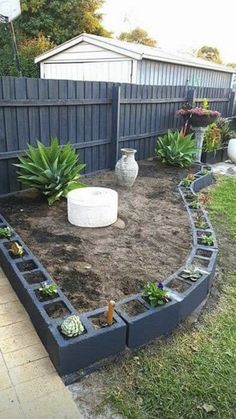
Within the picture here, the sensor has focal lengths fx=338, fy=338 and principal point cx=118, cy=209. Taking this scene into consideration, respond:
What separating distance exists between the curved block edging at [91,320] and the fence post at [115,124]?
3305 mm

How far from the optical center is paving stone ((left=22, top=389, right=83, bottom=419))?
172cm

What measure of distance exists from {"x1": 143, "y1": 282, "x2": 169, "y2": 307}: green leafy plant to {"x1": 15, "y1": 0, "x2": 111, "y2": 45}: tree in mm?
18229

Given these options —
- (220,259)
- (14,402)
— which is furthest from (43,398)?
(220,259)

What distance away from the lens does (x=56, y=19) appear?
17797 millimetres

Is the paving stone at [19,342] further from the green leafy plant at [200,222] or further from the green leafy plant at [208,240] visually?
the green leafy plant at [200,222]

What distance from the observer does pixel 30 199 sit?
432cm

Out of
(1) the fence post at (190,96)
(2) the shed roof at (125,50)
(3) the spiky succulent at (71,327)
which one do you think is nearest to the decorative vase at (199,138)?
(1) the fence post at (190,96)

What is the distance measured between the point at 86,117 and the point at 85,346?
3929 mm

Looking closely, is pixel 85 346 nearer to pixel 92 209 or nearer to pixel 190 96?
pixel 92 209

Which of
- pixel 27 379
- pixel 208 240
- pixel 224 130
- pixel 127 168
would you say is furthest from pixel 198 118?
pixel 27 379

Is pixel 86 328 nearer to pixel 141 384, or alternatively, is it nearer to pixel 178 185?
pixel 141 384

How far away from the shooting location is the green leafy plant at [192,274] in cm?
262

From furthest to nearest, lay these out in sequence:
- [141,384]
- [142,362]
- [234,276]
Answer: [234,276], [142,362], [141,384]

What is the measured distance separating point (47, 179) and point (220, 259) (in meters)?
2.16
